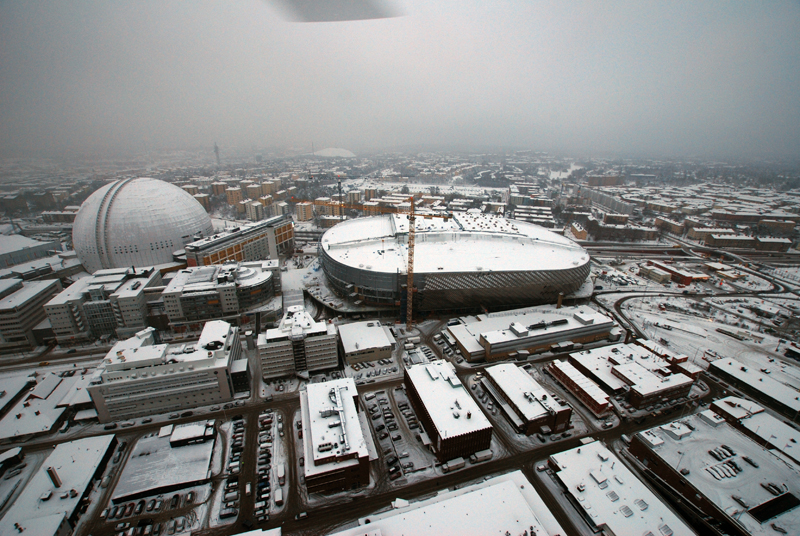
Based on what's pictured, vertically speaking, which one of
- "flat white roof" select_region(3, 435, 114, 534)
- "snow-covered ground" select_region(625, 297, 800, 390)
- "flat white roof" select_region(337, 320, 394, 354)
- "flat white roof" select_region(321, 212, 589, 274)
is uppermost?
"flat white roof" select_region(321, 212, 589, 274)

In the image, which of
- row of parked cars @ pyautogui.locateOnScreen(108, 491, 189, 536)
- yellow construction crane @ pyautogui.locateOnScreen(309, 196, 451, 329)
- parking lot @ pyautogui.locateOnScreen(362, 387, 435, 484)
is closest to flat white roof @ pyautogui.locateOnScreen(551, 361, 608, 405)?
parking lot @ pyautogui.locateOnScreen(362, 387, 435, 484)

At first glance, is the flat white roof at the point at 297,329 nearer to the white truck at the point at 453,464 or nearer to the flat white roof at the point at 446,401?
the flat white roof at the point at 446,401

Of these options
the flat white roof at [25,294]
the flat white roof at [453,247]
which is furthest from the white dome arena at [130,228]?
the flat white roof at [453,247]

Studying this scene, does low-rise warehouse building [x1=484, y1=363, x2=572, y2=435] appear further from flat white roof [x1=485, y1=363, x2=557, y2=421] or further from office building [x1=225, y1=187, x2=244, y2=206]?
office building [x1=225, y1=187, x2=244, y2=206]

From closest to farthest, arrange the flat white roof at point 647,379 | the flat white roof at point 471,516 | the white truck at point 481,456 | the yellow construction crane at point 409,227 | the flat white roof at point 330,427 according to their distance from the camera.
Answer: the flat white roof at point 471,516 → the flat white roof at point 330,427 → the white truck at point 481,456 → the flat white roof at point 647,379 → the yellow construction crane at point 409,227

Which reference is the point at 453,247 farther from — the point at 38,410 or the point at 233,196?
the point at 233,196

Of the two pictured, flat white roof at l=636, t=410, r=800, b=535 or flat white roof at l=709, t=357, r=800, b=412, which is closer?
flat white roof at l=636, t=410, r=800, b=535

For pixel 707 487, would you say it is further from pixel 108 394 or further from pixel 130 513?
pixel 108 394

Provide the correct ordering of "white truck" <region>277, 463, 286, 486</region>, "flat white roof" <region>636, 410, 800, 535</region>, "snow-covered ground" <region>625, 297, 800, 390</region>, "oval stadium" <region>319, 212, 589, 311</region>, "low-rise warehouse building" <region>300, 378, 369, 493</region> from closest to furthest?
"flat white roof" <region>636, 410, 800, 535</region> < "low-rise warehouse building" <region>300, 378, 369, 493</region> < "white truck" <region>277, 463, 286, 486</region> < "snow-covered ground" <region>625, 297, 800, 390</region> < "oval stadium" <region>319, 212, 589, 311</region>
